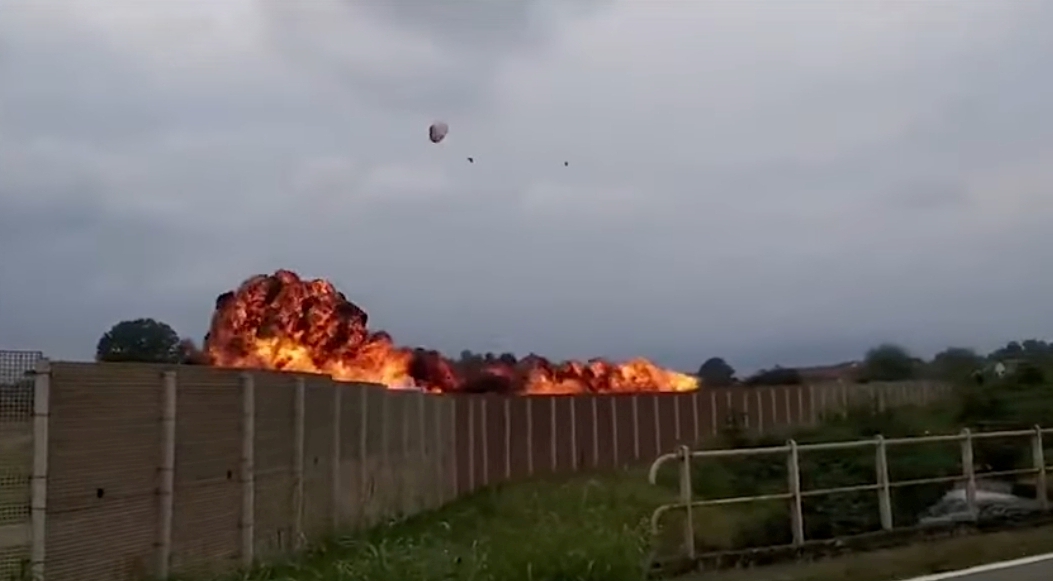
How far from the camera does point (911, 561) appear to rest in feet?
43.2

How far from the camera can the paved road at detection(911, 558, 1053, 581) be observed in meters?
12.1

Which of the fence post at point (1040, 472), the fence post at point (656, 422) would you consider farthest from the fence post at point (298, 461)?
the fence post at point (656, 422)

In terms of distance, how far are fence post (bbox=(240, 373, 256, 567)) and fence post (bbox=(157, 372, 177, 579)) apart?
178 cm

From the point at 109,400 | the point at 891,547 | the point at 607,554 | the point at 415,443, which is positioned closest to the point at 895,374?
the point at 415,443

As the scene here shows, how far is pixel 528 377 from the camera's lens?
Answer: 134 ft

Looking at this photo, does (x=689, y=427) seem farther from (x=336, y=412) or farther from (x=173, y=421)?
(x=173, y=421)

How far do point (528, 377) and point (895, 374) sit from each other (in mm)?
11436

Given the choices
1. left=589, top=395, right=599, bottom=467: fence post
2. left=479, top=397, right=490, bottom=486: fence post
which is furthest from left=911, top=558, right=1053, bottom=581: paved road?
left=589, top=395, right=599, bottom=467: fence post

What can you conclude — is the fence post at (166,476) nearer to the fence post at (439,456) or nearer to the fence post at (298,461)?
the fence post at (298,461)

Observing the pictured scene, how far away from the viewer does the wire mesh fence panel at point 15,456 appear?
348 inches

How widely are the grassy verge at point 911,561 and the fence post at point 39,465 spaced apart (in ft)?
19.6

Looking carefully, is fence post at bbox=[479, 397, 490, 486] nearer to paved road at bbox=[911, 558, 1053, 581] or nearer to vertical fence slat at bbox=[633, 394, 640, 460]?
vertical fence slat at bbox=[633, 394, 640, 460]

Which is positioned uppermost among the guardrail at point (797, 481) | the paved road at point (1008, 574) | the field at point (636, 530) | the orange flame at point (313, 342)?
the orange flame at point (313, 342)

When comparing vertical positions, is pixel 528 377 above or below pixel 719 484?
above
